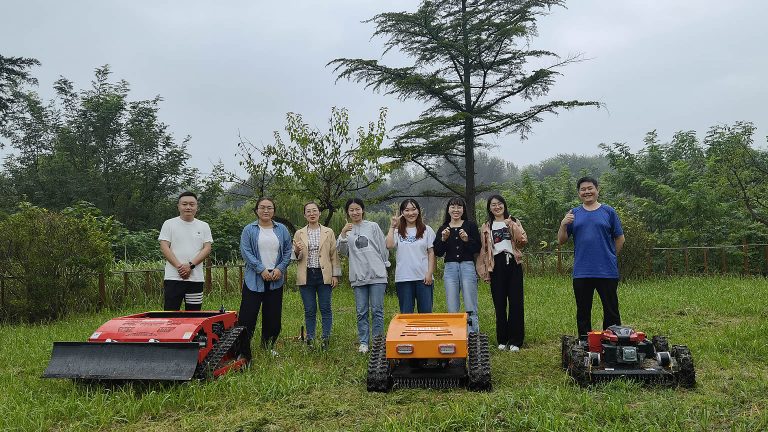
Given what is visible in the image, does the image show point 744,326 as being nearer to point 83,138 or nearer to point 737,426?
point 737,426

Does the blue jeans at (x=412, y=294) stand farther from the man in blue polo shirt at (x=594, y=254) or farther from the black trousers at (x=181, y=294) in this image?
the black trousers at (x=181, y=294)

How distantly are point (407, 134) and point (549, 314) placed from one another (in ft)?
49.6

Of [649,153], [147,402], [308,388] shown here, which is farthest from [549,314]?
[649,153]

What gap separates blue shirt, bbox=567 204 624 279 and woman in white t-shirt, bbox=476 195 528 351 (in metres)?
0.76

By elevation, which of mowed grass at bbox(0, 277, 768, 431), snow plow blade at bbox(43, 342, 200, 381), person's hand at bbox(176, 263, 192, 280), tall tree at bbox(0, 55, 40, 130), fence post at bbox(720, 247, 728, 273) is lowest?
mowed grass at bbox(0, 277, 768, 431)

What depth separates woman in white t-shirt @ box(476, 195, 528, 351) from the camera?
21.7ft

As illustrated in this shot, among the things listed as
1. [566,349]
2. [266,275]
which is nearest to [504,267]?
[566,349]

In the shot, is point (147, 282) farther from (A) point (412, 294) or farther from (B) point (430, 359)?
(B) point (430, 359)

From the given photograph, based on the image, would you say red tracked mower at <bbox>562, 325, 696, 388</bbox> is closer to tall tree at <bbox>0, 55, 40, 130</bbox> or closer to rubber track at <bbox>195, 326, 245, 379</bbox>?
rubber track at <bbox>195, 326, 245, 379</bbox>

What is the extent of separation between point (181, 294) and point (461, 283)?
3012mm

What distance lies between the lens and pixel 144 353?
5012 millimetres

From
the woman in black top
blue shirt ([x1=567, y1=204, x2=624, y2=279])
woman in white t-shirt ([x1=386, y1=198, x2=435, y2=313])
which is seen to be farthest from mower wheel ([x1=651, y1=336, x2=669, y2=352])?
woman in white t-shirt ([x1=386, y1=198, x2=435, y2=313])

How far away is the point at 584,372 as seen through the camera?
482cm

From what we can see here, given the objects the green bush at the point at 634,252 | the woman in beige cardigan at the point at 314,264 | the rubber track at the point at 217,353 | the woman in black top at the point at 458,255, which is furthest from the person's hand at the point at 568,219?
the green bush at the point at 634,252
